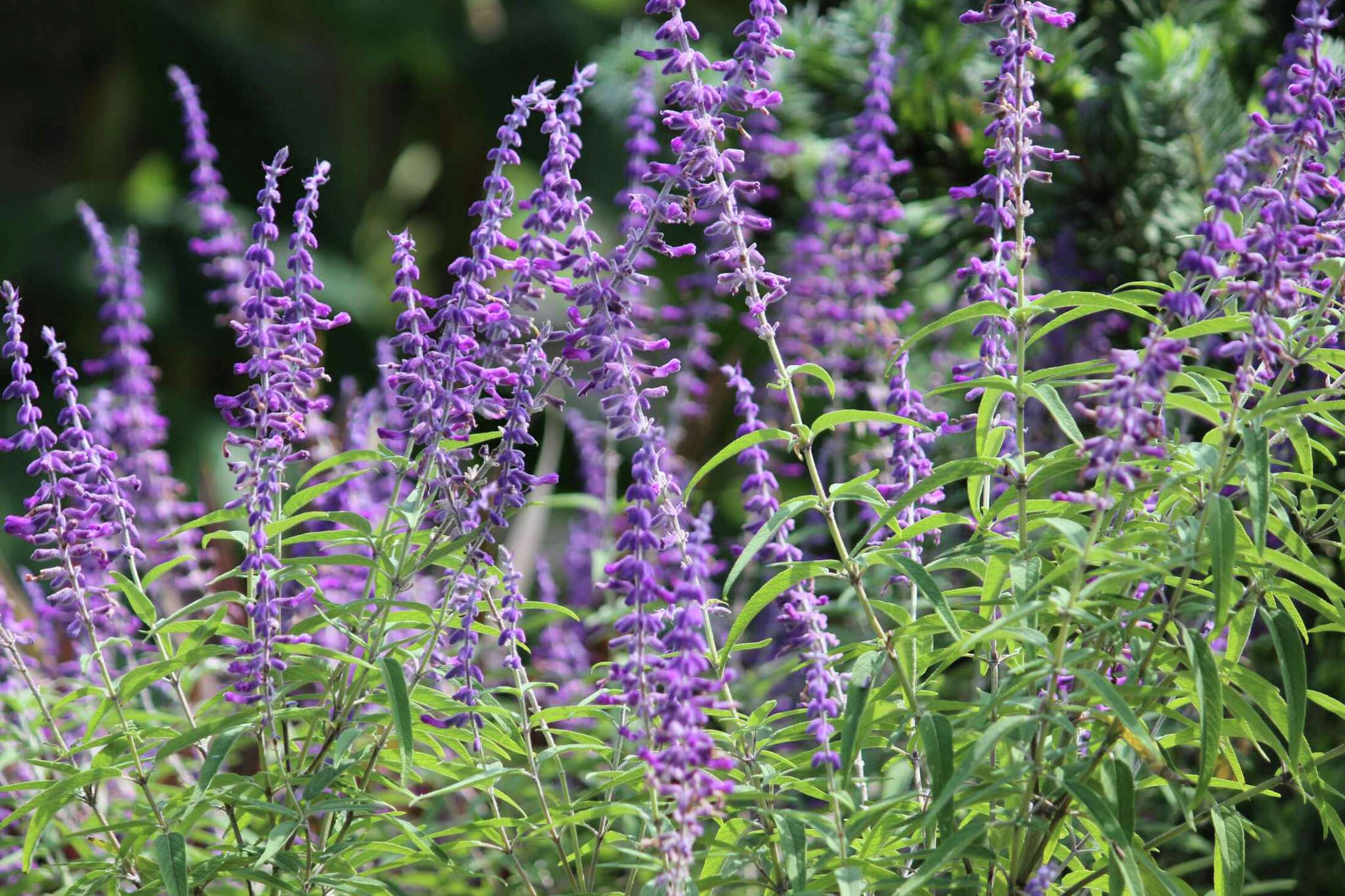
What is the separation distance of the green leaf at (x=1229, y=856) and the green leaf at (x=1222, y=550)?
18.8 inches

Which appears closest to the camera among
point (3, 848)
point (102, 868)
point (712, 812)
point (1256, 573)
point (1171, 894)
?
point (712, 812)

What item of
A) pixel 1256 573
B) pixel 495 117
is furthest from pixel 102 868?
pixel 495 117

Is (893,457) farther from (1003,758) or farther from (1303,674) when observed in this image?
(1303,674)

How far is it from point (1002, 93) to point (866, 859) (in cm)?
122

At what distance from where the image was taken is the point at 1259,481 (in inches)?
66.0

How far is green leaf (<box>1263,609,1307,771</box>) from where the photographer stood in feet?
5.98

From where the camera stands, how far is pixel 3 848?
3.24 m

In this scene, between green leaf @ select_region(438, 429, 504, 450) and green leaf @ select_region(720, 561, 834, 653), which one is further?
green leaf @ select_region(438, 429, 504, 450)

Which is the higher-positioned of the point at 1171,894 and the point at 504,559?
the point at 504,559

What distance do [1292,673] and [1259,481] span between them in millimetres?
356

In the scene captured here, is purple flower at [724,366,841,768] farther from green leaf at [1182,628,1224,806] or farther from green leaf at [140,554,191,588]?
green leaf at [140,554,191,588]

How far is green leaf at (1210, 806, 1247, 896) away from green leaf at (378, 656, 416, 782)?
1.20 metres

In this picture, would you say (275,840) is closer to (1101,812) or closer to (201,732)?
(201,732)

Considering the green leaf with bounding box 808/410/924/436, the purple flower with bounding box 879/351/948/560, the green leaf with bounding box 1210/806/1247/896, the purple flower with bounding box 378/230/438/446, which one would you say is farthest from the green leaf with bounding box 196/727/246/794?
the green leaf with bounding box 1210/806/1247/896
